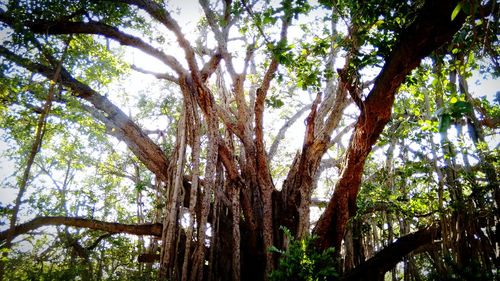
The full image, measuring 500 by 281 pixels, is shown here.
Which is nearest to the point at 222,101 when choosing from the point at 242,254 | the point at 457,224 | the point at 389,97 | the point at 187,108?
the point at 187,108

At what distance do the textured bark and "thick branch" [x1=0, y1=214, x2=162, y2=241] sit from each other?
2.42 m

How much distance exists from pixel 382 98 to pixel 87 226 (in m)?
4.24

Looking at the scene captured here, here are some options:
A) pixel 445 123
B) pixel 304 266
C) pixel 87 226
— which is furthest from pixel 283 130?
pixel 445 123

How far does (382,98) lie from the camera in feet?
9.80

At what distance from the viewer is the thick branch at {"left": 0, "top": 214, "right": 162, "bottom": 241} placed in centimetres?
429

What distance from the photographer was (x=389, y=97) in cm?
298

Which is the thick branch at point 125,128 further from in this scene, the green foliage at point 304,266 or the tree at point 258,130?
the green foliage at point 304,266

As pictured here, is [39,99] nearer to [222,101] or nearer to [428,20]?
[222,101]

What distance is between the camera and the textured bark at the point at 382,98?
2.53m

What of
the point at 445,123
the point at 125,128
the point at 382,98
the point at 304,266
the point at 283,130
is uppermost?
the point at 283,130

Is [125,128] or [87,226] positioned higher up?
[125,128]

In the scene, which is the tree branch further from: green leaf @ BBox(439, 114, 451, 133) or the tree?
green leaf @ BBox(439, 114, 451, 133)

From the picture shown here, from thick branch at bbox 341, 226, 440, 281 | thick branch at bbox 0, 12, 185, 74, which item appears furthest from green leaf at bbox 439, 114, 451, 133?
thick branch at bbox 0, 12, 185, 74

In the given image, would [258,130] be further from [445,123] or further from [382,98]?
[445,123]
